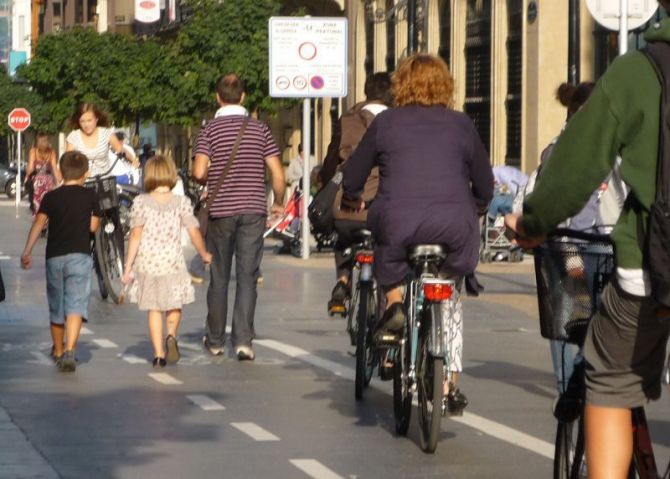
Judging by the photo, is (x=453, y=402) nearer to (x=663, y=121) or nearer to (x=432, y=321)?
(x=432, y=321)

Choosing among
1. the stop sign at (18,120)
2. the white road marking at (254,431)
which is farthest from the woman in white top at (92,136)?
the stop sign at (18,120)

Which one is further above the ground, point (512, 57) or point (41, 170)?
point (512, 57)

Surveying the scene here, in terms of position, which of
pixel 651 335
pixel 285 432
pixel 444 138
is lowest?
pixel 285 432

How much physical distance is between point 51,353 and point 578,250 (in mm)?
7835

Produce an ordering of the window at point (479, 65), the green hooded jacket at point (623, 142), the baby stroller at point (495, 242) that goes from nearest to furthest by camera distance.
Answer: the green hooded jacket at point (623, 142) < the baby stroller at point (495, 242) < the window at point (479, 65)

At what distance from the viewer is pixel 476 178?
30.7 feet

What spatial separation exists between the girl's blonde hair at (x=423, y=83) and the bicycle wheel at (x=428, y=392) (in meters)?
1.10

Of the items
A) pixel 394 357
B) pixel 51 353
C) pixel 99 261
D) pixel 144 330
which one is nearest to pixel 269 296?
pixel 99 261

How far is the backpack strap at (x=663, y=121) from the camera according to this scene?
15.8 feet

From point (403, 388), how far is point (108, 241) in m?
9.82

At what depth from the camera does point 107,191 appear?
17.8 m

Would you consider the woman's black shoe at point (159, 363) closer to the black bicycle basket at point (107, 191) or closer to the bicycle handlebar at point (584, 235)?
the black bicycle basket at point (107, 191)

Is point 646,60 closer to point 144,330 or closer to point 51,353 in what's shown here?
point 51,353


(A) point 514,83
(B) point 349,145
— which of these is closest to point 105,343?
(B) point 349,145
